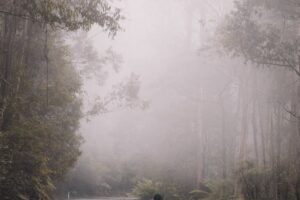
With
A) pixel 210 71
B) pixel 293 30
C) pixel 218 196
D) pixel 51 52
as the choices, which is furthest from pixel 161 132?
pixel 51 52

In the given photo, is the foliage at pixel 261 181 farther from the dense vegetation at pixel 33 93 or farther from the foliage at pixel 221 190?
the dense vegetation at pixel 33 93

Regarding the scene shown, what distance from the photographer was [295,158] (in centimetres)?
1720

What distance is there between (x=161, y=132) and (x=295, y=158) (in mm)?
19906

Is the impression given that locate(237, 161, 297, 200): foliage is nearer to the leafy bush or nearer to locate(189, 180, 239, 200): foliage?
locate(189, 180, 239, 200): foliage

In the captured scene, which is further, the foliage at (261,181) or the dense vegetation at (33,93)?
the foliage at (261,181)

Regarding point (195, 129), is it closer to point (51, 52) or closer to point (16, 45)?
point (51, 52)

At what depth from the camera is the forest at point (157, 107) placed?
13.1 metres

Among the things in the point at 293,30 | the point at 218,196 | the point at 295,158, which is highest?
the point at 293,30

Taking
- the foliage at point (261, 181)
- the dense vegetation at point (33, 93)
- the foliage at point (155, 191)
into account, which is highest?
the dense vegetation at point (33, 93)

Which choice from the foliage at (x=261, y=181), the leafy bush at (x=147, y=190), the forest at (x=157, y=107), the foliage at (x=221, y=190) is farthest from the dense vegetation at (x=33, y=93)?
the leafy bush at (x=147, y=190)

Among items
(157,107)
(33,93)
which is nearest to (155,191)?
(33,93)

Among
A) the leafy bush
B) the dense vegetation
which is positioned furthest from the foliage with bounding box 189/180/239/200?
the dense vegetation

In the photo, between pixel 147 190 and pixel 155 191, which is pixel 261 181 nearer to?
pixel 155 191

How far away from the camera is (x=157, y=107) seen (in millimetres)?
38469
